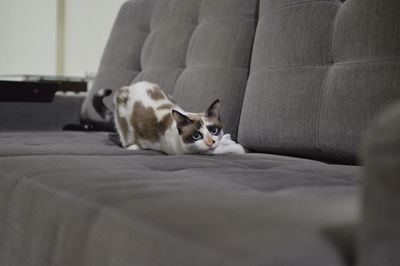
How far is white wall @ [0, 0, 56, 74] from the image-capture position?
170 inches

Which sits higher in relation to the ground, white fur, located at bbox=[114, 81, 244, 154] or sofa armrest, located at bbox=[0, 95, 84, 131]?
white fur, located at bbox=[114, 81, 244, 154]

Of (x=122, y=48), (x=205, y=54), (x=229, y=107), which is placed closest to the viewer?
(x=229, y=107)

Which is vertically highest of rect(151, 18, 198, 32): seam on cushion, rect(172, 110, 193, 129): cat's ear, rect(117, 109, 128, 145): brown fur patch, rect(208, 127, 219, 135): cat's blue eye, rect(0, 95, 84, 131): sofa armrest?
rect(151, 18, 198, 32): seam on cushion

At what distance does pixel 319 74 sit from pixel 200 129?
14.5 inches

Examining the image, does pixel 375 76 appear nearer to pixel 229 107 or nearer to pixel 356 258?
pixel 229 107

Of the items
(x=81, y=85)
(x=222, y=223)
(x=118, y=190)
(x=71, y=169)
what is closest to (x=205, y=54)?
(x=71, y=169)

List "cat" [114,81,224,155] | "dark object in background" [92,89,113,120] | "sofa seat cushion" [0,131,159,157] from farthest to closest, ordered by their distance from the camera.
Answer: "dark object in background" [92,89,113,120]
"cat" [114,81,224,155]
"sofa seat cushion" [0,131,159,157]

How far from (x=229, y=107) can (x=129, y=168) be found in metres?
0.60

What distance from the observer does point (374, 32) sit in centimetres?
123

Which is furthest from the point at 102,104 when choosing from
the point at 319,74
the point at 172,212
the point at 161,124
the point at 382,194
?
the point at 382,194

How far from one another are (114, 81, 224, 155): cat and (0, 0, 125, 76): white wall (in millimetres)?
1771

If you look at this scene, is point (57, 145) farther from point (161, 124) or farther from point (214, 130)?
point (214, 130)

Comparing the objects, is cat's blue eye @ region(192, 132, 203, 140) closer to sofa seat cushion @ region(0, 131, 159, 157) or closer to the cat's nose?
the cat's nose

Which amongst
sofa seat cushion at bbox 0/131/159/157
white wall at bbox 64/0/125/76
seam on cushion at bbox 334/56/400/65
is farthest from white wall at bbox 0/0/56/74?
seam on cushion at bbox 334/56/400/65
